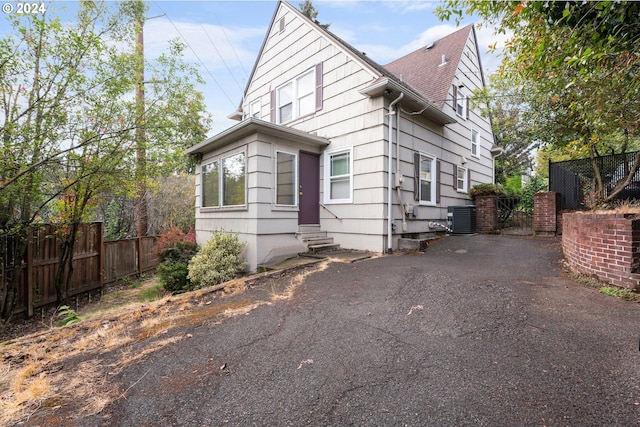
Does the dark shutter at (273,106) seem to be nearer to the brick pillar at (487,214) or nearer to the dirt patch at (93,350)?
the dirt patch at (93,350)

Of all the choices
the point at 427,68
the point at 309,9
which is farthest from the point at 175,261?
the point at 309,9

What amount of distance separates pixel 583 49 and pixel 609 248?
272 cm

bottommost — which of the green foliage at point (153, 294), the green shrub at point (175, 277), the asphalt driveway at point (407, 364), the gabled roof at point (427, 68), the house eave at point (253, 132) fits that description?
the green foliage at point (153, 294)

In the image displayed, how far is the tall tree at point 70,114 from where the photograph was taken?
5078 mm

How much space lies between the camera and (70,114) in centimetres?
581

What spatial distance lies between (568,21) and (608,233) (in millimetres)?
2891

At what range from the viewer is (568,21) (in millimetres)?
3498

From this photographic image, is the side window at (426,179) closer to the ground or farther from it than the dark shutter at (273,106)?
closer to the ground

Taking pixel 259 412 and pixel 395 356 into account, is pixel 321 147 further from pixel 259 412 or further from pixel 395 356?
pixel 259 412

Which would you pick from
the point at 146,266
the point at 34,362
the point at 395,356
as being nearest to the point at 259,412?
the point at 395,356

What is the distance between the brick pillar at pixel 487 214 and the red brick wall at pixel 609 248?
5.18 metres

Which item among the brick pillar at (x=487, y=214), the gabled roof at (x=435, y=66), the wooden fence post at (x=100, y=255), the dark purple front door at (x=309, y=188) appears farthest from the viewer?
the gabled roof at (x=435, y=66)

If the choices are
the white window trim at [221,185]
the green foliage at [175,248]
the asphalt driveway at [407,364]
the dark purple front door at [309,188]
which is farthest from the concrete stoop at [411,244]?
the green foliage at [175,248]

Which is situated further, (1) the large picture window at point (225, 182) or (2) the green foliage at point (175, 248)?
(2) the green foliage at point (175, 248)
